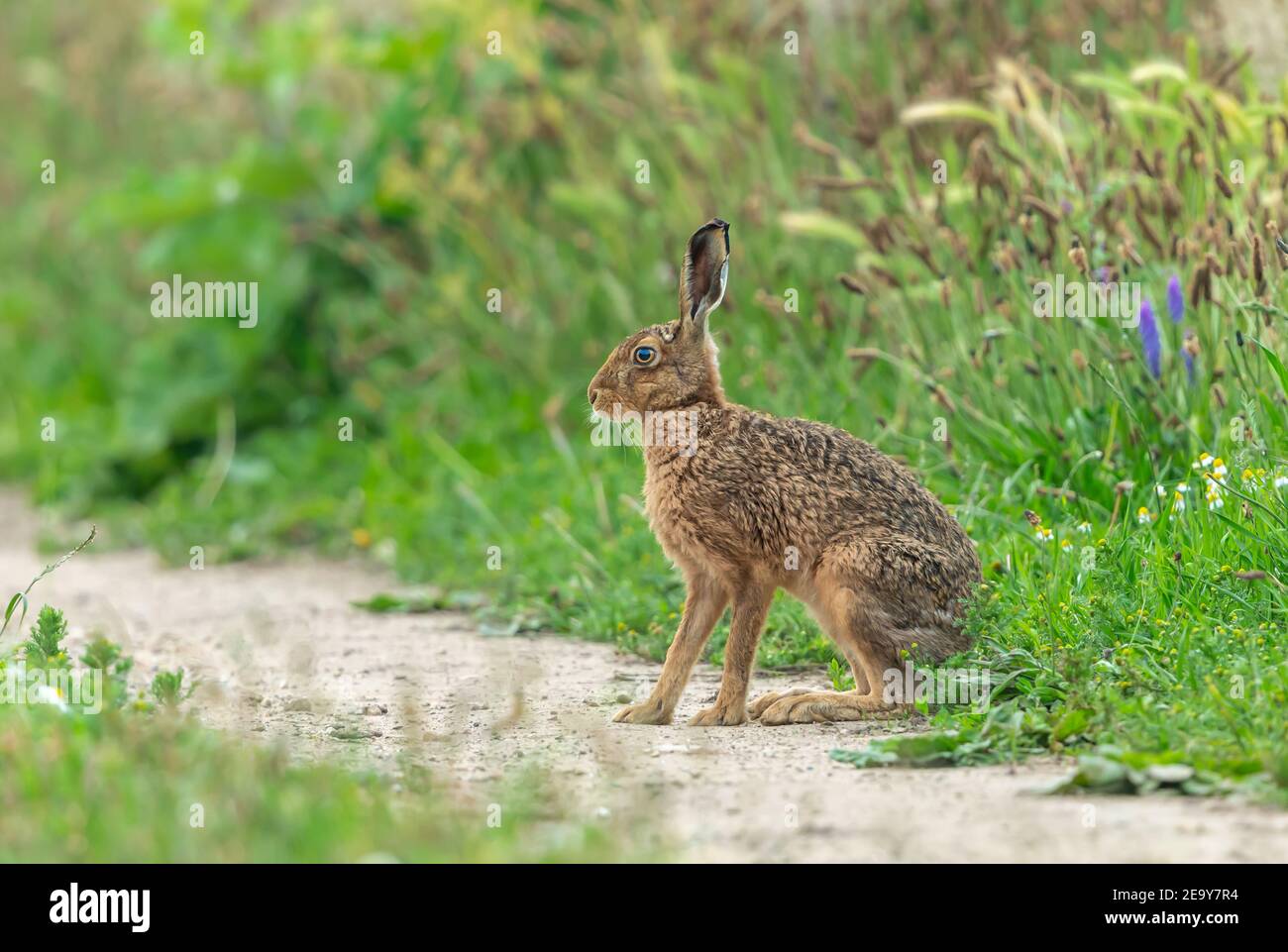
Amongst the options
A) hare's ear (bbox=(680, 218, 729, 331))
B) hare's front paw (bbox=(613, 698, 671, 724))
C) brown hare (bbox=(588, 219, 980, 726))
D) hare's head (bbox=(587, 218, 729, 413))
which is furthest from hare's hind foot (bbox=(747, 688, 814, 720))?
hare's ear (bbox=(680, 218, 729, 331))

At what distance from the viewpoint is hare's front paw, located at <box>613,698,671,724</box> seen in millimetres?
4934

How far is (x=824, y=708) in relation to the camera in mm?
4879

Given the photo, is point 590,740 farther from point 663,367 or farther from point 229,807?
point 229,807

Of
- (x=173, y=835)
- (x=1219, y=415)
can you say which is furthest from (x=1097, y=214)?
(x=173, y=835)

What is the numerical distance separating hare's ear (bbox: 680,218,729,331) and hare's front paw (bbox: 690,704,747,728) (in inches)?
45.9

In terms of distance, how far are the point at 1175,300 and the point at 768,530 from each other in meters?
1.83

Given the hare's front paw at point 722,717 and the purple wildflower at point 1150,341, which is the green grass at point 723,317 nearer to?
the purple wildflower at point 1150,341

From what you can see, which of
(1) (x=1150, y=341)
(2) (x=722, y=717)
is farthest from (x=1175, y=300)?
(2) (x=722, y=717)

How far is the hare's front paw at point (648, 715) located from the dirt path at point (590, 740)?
0.17ft

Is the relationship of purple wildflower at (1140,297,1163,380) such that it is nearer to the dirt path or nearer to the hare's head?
the hare's head

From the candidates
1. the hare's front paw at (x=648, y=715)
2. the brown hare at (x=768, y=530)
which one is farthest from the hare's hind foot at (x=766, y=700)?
the hare's front paw at (x=648, y=715)

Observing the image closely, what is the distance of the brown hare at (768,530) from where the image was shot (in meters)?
4.80

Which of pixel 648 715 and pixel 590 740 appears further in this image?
pixel 648 715
